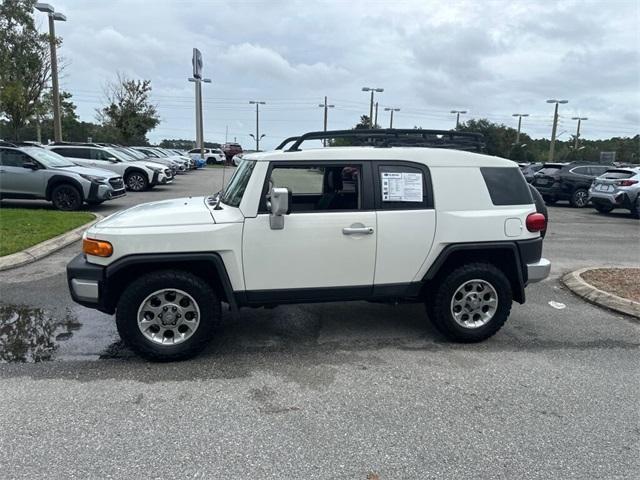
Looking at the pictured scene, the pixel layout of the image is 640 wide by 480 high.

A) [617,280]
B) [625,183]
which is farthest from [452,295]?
[625,183]

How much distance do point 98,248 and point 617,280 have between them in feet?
21.0

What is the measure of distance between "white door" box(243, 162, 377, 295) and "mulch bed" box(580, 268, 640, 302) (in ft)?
12.0

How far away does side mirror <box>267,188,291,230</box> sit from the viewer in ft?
12.2

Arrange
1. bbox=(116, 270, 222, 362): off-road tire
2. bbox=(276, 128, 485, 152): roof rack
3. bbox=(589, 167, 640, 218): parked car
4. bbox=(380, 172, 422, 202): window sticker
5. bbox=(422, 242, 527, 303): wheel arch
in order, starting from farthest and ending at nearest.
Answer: bbox=(589, 167, 640, 218): parked car
bbox=(276, 128, 485, 152): roof rack
bbox=(422, 242, 527, 303): wheel arch
bbox=(380, 172, 422, 202): window sticker
bbox=(116, 270, 222, 362): off-road tire

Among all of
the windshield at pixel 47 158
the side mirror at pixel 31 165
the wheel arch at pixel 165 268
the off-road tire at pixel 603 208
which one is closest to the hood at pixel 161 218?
the wheel arch at pixel 165 268

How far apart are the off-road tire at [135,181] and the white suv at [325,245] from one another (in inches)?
552

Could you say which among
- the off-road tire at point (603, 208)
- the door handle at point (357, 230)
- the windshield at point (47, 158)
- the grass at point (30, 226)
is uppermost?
the windshield at point (47, 158)

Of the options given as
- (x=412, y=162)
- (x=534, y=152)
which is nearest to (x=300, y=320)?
(x=412, y=162)

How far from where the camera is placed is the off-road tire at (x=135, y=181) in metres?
17.6

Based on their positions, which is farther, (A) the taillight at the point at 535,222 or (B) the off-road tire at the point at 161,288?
(A) the taillight at the point at 535,222

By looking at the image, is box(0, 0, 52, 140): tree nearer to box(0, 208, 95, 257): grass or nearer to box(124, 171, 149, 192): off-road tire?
box(124, 171, 149, 192): off-road tire

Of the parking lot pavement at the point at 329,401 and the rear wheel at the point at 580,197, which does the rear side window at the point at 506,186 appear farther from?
the rear wheel at the point at 580,197

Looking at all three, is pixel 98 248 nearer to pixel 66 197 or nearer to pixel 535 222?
pixel 535 222

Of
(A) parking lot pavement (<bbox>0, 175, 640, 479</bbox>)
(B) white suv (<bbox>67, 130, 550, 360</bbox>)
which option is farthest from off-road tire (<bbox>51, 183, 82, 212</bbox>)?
(B) white suv (<bbox>67, 130, 550, 360</bbox>)
